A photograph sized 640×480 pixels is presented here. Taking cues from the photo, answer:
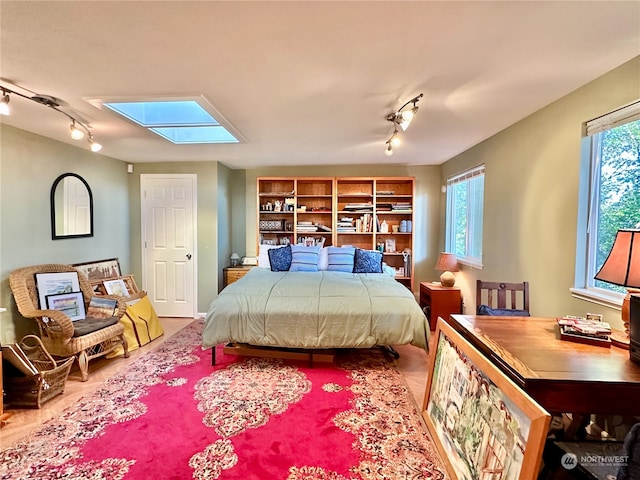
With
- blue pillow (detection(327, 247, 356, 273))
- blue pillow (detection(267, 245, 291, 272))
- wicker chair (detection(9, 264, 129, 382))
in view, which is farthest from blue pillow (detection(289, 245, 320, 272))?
wicker chair (detection(9, 264, 129, 382))

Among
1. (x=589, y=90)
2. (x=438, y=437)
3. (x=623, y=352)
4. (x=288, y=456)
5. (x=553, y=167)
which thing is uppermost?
(x=589, y=90)

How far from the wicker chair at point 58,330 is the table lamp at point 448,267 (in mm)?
3710

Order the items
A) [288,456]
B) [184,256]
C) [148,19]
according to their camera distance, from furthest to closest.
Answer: [184,256], [288,456], [148,19]

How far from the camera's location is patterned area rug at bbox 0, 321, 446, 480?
5.35 ft

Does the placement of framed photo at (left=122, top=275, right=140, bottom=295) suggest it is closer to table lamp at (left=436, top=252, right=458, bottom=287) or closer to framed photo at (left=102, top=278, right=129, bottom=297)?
framed photo at (left=102, top=278, right=129, bottom=297)

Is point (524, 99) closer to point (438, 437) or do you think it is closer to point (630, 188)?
point (630, 188)

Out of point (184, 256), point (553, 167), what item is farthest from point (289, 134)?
point (184, 256)

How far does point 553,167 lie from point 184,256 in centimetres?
450

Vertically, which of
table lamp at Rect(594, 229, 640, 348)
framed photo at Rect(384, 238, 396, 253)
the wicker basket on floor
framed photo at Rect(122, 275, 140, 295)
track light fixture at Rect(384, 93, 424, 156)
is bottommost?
the wicker basket on floor

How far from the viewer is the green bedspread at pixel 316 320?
265 centimetres

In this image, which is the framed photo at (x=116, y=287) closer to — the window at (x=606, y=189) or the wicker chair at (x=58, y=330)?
the wicker chair at (x=58, y=330)

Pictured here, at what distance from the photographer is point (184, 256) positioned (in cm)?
449

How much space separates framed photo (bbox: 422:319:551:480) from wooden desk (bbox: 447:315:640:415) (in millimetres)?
70

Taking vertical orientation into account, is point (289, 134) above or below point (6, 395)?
above
